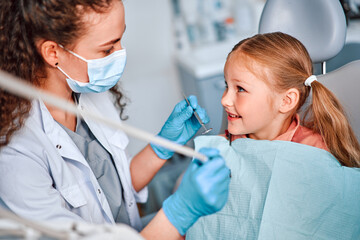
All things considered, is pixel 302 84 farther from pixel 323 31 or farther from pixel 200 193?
pixel 200 193

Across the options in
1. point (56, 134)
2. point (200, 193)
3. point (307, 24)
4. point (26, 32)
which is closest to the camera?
point (200, 193)

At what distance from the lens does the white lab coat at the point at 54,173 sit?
0.89m

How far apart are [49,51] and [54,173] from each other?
369 millimetres

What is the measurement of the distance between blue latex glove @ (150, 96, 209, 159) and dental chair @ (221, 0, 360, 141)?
41 cm

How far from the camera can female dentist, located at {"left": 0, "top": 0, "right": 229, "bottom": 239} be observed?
84cm

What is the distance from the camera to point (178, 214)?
83 cm

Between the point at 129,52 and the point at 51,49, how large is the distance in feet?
4.92

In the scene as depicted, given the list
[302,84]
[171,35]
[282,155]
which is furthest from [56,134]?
[171,35]

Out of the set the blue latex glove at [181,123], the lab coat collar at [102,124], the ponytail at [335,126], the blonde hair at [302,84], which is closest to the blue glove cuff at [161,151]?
the blue latex glove at [181,123]

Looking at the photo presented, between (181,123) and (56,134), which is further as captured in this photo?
(181,123)

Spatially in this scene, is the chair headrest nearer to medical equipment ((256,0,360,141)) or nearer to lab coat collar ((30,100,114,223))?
medical equipment ((256,0,360,141))

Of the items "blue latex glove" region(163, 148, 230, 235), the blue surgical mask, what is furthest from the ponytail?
the blue surgical mask

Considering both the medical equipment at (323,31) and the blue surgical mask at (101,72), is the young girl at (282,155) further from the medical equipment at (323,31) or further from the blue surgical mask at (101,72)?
the blue surgical mask at (101,72)

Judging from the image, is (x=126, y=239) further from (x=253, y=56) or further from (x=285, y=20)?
(x=285, y=20)
